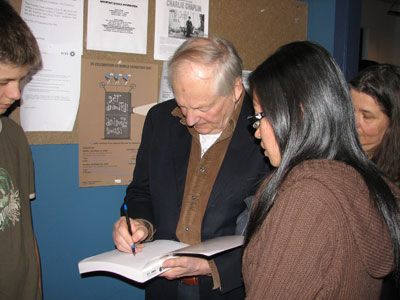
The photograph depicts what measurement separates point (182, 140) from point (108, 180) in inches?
19.2

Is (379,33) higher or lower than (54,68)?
higher

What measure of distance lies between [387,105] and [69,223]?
1.60 metres

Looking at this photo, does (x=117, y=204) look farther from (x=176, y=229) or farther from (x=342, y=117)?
(x=342, y=117)

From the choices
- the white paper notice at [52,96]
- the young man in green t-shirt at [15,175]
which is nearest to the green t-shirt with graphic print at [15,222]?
the young man in green t-shirt at [15,175]

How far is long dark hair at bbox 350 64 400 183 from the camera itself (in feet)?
4.41

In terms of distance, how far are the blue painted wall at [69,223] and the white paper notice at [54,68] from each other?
14 centimetres

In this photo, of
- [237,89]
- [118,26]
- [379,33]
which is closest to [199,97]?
[237,89]

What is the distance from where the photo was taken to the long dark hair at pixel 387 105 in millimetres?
1344

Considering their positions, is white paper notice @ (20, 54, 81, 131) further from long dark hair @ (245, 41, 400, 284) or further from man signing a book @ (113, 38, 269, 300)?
long dark hair @ (245, 41, 400, 284)

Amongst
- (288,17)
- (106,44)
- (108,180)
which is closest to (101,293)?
(108,180)

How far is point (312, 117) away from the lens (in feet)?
2.45

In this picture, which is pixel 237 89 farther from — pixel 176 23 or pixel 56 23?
pixel 56 23

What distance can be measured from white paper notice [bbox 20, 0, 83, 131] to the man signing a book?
0.46 m

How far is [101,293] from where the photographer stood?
1.60 metres
